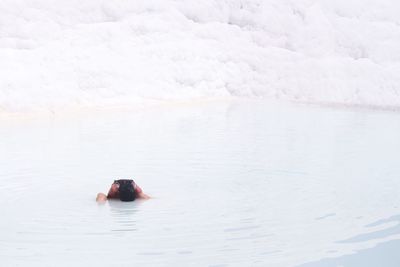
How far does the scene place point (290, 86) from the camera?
20031 mm

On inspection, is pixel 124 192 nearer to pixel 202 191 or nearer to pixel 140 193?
pixel 140 193

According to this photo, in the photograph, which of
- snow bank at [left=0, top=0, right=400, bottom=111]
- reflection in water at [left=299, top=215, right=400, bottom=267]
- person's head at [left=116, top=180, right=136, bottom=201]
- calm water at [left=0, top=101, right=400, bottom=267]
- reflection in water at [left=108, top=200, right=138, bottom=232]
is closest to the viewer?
reflection in water at [left=299, top=215, right=400, bottom=267]

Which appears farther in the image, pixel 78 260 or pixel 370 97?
pixel 370 97

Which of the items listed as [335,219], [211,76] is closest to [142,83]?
[211,76]

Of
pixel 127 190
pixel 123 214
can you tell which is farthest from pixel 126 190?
pixel 123 214

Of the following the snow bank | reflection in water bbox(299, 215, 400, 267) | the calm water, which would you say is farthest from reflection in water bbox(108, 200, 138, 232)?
the snow bank

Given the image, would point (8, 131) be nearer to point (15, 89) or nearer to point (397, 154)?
point (15, 89)

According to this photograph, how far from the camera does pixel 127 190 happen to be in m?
8.12

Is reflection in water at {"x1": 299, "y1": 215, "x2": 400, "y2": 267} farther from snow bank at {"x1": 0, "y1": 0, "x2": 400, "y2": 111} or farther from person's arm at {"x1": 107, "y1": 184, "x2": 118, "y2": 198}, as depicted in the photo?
snow bank at {"x1": 0, "y1": 0, "x2": 400, "y2": 111}

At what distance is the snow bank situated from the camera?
1766 centimetres

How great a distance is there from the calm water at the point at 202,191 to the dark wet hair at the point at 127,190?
0.29 feet

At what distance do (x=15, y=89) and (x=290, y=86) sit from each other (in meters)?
7.27

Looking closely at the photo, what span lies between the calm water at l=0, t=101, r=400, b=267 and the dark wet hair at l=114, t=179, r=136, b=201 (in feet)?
0.29

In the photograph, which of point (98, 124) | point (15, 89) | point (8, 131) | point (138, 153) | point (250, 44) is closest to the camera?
point (138, 153)
